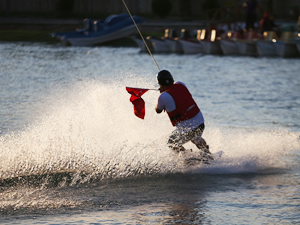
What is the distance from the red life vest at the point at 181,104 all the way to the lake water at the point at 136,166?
0.54m

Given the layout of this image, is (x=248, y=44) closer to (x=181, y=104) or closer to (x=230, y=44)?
(x=230, y=44)

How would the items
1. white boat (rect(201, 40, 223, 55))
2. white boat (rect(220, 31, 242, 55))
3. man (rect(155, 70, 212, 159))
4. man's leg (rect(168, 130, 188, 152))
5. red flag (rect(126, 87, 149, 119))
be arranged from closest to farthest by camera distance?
man (rect(155, 70, 212, 159)) < man's leg (rect(168, 130, 188, 152)) < red flag (rect(126, 87, 149, 119)) < white boat (rect(220, 31, 242, 55)) < white boat (rect(201, 40, 223, 55))

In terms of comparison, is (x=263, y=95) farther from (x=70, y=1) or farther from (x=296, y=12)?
(x=70, y=1)

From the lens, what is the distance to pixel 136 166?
8180mm

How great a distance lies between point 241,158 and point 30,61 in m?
19.3

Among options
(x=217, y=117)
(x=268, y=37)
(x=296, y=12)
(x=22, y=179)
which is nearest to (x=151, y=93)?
(x=217, y=117)

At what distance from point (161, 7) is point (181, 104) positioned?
45.4 m

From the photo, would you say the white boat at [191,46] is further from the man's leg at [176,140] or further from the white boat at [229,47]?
the man's leg at [176,140]

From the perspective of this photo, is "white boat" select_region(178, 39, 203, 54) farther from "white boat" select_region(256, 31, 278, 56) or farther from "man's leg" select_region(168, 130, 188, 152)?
"man's leg" select_region(168, 130, 188, 152)

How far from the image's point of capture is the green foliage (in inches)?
2041

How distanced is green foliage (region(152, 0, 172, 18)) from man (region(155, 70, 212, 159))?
45.0 meters

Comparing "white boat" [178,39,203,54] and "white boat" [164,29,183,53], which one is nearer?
"white boat" [178,39,203,54]

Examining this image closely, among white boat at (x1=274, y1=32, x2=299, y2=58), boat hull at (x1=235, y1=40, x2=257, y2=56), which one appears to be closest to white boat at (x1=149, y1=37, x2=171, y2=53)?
boat hull at (x1=235, y1=40, x2=257, y2=56)

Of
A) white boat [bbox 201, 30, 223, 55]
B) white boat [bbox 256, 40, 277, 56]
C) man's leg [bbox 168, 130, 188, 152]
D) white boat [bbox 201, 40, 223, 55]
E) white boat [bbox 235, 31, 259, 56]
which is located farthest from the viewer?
white boat [bbox 201, 40, 223, 55]
